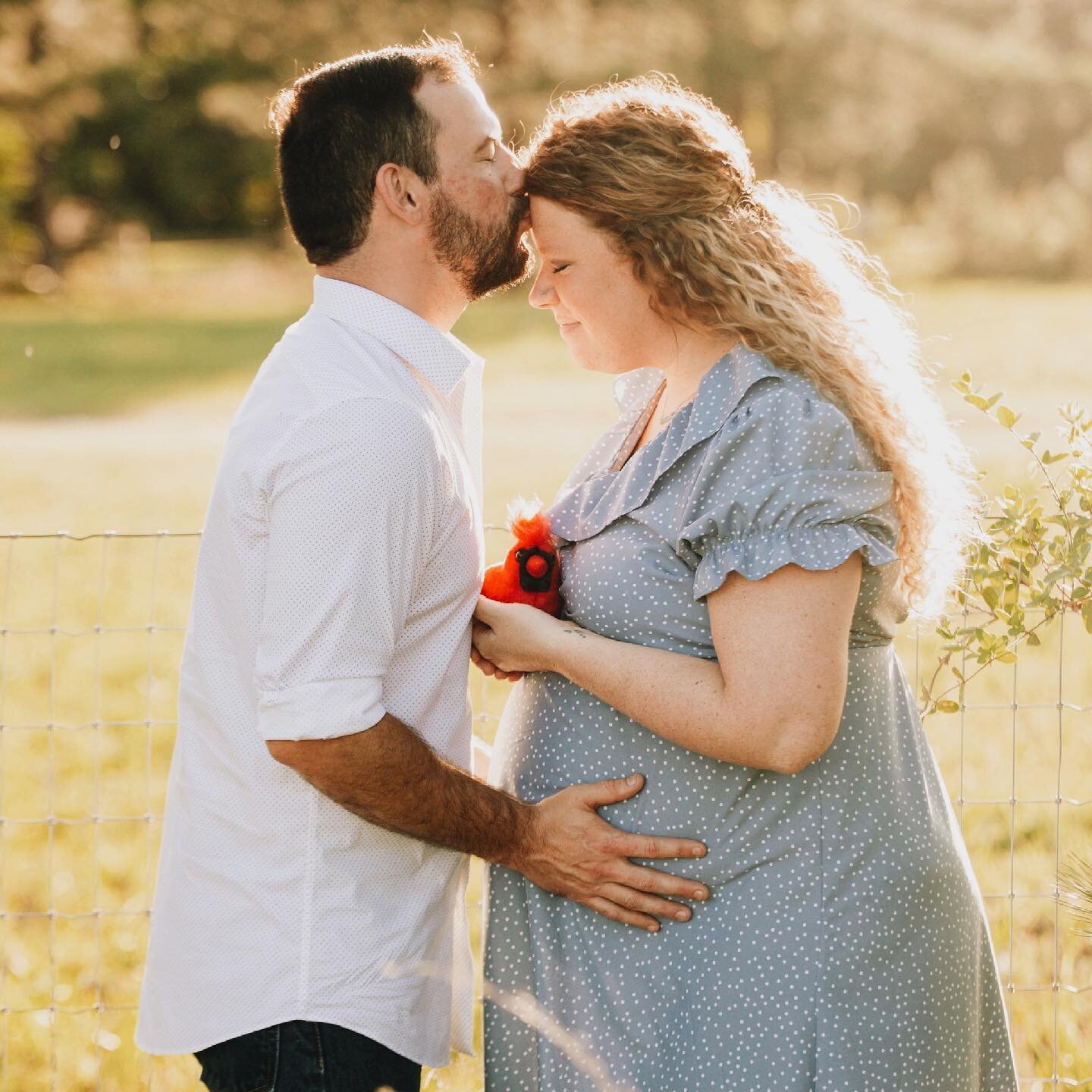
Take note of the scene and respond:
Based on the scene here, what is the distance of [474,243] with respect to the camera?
2336 mm

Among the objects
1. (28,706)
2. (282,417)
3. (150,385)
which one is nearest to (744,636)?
(282,417)

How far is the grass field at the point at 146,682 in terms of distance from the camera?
3.42 metres

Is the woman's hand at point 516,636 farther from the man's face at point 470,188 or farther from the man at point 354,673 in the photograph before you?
the man's face at point 470,188

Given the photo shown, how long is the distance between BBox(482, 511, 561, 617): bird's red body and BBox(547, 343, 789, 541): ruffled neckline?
0.12ft

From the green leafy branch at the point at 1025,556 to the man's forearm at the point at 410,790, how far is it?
0.84 meters

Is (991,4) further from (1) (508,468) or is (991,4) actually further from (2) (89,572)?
(2) (89,572)

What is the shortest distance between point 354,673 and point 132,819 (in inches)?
45.4

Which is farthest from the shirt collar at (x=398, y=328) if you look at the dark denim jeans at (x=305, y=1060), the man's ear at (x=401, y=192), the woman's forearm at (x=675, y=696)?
the dark denim jeans at (x=305, y=1060)

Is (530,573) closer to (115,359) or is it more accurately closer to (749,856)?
(749,856)

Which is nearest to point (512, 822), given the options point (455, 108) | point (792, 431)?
point (792, 431)

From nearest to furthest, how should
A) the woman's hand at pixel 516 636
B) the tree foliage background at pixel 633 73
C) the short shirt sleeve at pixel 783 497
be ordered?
the short shirt sleeve at pixel 783 497
the woman's hand at pixel 516 636
the tree foliage background at pixel 633 73

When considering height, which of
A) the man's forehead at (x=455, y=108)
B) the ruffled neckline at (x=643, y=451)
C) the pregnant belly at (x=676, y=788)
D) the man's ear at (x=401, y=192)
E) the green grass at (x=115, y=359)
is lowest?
the green grass at (x=115, y=359)

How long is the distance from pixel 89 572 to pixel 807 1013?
244 inches

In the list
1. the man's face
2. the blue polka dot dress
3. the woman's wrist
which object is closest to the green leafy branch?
the blue polka dot dress
